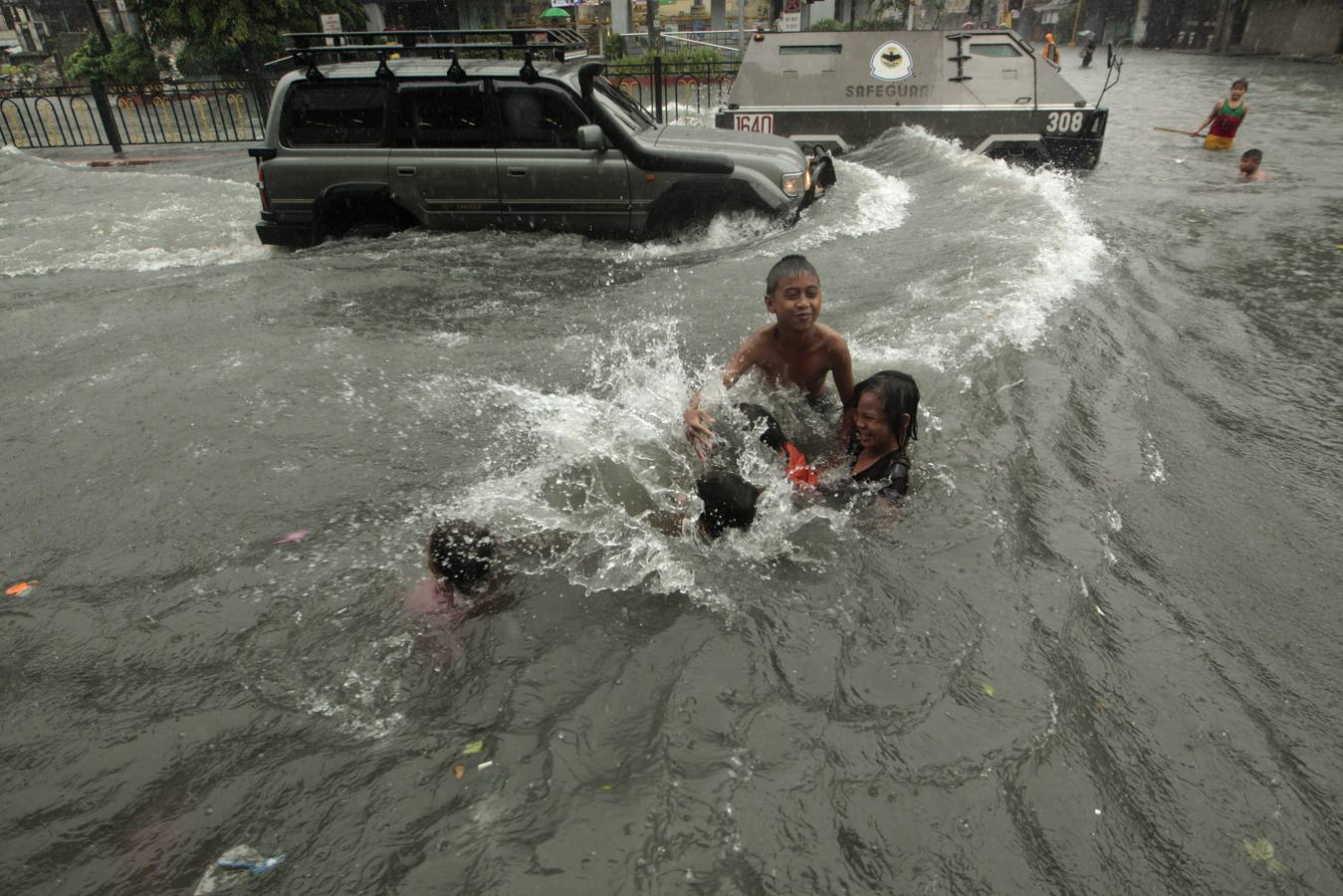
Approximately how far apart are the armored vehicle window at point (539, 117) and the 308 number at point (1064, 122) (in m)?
6.99

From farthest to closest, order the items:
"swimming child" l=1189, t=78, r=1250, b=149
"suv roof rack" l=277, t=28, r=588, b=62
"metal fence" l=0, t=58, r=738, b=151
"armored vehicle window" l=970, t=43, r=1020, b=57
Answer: "metal fence" l=0, t=58, r=738, b=151 → "swimming child" l=1189, t=78, r=1250, b=149 → "armored vehicle window" l=970, t=43, r=1020, b=57 → "suv roof rack" l=277, t=28, r=588, b=62

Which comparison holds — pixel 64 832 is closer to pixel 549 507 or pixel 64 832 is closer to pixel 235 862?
pixel 235 862

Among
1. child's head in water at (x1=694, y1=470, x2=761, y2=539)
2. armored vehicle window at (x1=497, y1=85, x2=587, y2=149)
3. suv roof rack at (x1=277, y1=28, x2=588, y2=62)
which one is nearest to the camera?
child's head in water at (x1=694, y1=470, x2=761, y2=539)

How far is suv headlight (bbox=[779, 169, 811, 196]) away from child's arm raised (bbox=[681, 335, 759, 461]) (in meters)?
3.19

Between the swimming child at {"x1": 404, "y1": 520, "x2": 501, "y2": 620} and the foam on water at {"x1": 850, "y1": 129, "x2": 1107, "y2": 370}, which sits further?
the foam on water at {"x1": 850, "y1": 129, "x2": 1107, "y2": 370}

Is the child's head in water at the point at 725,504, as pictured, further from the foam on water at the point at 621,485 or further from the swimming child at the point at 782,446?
the swimming child at the point at 782,446

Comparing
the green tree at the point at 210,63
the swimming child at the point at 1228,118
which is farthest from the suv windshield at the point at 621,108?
the green tree at the point at 210,63

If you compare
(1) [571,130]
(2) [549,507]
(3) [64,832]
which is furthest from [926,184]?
(3) [64,832]

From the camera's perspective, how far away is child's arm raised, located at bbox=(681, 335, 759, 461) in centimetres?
364

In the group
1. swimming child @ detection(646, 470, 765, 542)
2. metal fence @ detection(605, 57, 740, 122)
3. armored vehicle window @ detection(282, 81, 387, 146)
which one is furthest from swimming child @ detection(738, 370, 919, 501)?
metal fence @ detection(605, 57, 740, 122)

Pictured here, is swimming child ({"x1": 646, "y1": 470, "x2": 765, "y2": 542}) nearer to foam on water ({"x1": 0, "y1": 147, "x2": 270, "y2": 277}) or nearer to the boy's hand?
the boy's hand

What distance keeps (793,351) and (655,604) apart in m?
1.69

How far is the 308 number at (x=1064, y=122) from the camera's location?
1004 centimetres

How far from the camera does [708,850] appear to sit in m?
2.00
